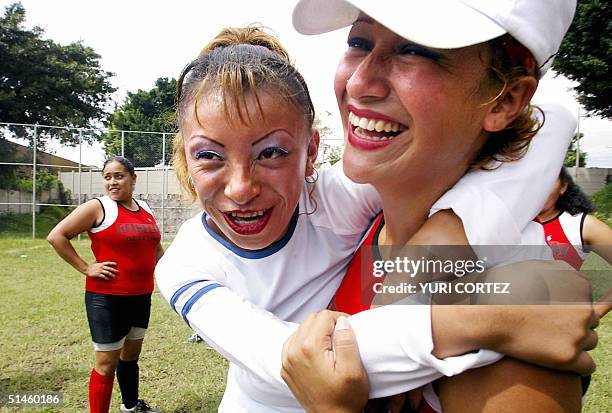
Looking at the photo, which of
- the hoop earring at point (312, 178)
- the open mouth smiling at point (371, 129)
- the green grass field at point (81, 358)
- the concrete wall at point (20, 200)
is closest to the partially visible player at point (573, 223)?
the green grass field at point (81, 358)

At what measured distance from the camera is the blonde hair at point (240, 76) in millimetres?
1320

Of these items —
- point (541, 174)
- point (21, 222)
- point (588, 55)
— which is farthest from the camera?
point (588, 55)

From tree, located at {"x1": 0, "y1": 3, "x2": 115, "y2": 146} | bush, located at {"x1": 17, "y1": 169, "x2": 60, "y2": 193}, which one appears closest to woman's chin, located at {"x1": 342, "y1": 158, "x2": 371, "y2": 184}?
bush, located at {"x1": 17, "y1": 169, "x2": 60, "y2": 193}

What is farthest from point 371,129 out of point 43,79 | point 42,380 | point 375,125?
point 43,79

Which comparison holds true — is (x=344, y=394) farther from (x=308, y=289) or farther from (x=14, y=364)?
(x=14, y=364)

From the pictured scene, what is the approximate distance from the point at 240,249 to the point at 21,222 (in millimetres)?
16716

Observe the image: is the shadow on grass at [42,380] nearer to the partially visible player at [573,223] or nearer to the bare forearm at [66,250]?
the bare forearm at [66,250]

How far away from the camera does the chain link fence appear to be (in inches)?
604

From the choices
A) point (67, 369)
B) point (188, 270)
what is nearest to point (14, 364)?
point (67, 369)

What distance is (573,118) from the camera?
126 centimetres

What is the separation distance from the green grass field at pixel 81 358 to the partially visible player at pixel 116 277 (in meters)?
0.48

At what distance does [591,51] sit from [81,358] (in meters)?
18.9

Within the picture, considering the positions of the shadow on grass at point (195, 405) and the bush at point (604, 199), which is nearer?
the shadow on grass at point (195, 405)

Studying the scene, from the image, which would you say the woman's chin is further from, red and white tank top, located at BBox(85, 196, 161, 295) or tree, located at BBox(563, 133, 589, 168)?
red and white tank top, located at BBox(85, 196, 161, 295)
